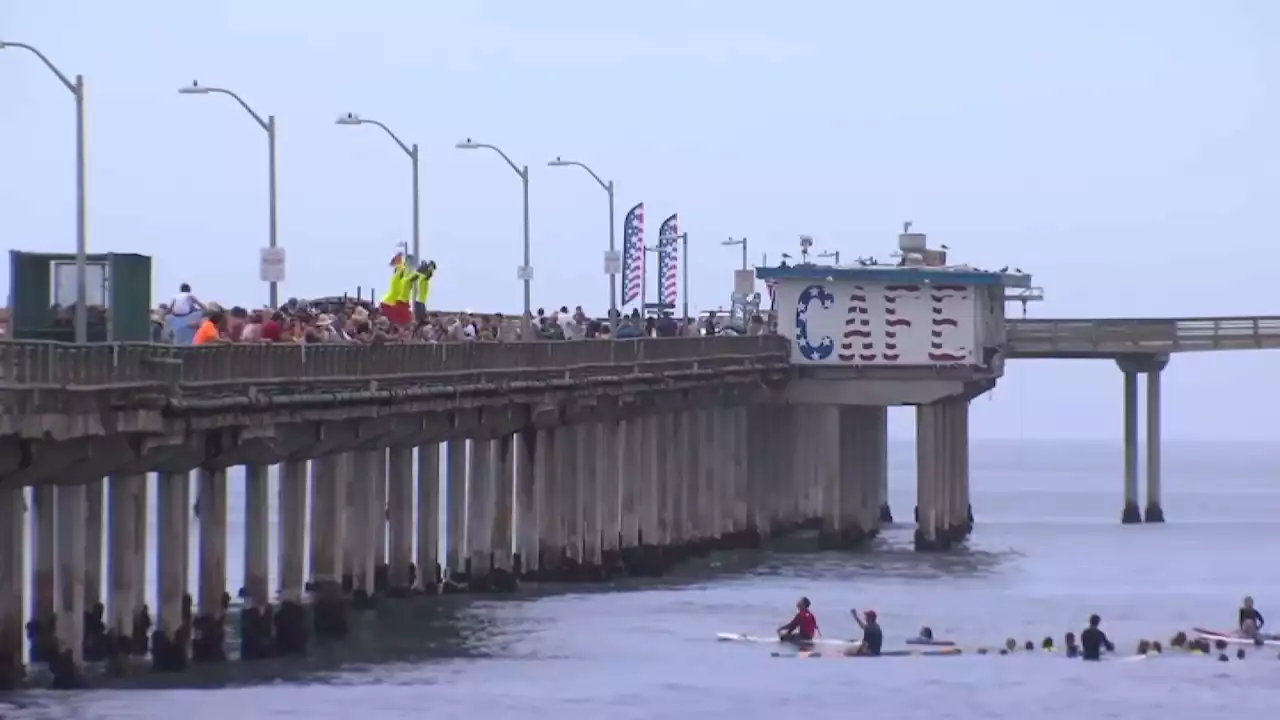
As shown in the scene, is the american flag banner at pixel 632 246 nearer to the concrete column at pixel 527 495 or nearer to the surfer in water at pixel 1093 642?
the concrete column at pixel 527 495

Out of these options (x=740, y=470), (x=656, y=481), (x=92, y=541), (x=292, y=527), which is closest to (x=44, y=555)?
(x=92, y=541)

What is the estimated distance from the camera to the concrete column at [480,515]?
6588cm

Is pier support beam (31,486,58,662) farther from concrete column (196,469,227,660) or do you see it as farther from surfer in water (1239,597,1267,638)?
surfer in water (1239,597,1267,638)

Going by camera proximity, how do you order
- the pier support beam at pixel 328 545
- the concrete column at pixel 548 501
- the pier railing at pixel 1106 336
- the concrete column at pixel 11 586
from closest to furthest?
the concrete column at pixel 11 586 < the pier support beam at pixel 328 545 < the concrete column at pixel 548 501 < the pier railing at pixel 1106 336

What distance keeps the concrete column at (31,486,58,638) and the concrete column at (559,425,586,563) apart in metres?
25.6

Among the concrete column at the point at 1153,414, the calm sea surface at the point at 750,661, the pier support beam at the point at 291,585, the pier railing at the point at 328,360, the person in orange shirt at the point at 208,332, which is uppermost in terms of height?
the person in orange shirt at the point at 208,332

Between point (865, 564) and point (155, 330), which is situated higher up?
point (155, 330)

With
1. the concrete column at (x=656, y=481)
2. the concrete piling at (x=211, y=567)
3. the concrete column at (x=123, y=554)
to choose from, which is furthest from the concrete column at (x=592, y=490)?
the concrete column at (x=123, y=554)

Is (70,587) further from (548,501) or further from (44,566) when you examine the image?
(548,501)

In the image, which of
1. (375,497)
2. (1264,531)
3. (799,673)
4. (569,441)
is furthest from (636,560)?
(1264,531)

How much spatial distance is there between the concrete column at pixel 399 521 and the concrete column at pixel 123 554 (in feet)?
47.1

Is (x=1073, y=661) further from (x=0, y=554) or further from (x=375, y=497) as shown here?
(x=0, y=554)

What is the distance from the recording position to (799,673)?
5466cm

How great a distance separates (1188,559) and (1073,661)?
35285 mm
